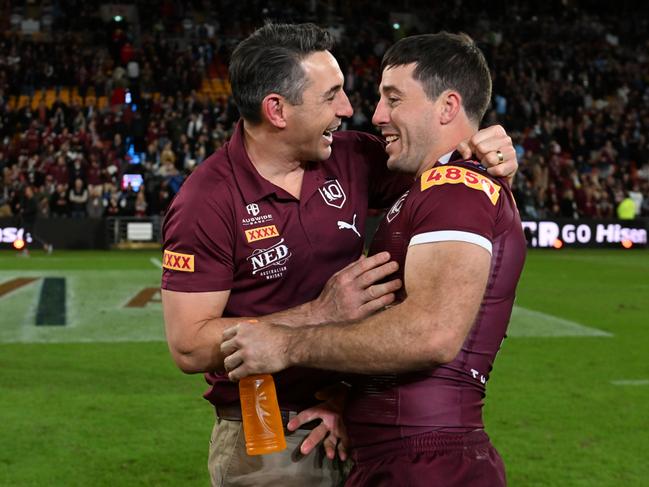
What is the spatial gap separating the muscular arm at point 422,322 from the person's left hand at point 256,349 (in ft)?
0.39

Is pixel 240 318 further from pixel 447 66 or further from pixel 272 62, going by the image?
pixel 447 66

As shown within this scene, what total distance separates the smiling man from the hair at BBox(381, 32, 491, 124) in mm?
158

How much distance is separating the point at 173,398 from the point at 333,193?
437 centimetres

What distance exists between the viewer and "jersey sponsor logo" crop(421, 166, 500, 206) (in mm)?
2578

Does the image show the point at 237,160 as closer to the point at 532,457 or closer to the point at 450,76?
the point at 450,76

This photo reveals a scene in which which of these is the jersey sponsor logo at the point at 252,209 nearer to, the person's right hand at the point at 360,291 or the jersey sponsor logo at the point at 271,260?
the jersey sponsor logo at the point at 271,260

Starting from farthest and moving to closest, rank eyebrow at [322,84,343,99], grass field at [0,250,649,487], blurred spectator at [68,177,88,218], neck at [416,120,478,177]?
blurred spectator at [68,177,88,218] < grass field at [0,250,649,487] < eyebrow at [322,84,343,99] < neck at [416,120,478,177]

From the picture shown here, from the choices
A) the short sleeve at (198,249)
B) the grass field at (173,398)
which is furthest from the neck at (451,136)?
the grass field at (173,398)

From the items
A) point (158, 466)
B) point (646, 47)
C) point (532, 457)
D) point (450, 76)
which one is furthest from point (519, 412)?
point (646, 47)

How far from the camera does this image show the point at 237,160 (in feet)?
10.4

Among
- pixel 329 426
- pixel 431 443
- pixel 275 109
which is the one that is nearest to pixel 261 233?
pixel 275 109

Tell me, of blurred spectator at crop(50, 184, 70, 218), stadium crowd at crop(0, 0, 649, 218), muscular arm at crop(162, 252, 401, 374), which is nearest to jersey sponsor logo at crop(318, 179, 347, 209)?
muscular arm at crop(162, 252, 401, 374)

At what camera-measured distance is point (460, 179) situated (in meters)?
2.58

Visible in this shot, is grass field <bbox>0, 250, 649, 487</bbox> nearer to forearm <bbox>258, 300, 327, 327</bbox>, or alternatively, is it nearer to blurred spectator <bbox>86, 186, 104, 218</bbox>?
forearm <bbox>258, 300, 327, 327</bbox>
